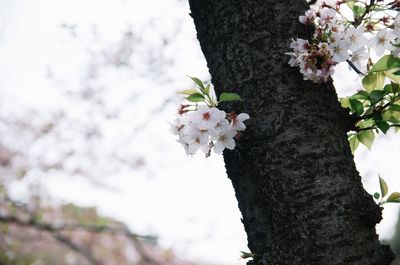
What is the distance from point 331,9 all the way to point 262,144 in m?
0.40

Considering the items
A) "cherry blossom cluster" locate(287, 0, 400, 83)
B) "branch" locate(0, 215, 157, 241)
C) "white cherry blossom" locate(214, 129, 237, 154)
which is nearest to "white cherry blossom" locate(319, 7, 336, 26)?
"cherry blossom cluster" locate(287, 0, 400, 83)

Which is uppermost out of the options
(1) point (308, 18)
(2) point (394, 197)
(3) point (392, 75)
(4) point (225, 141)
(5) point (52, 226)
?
(5) point (52, 226)

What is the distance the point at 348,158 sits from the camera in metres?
0.88

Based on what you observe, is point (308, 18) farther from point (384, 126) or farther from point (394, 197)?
point (394, 197)

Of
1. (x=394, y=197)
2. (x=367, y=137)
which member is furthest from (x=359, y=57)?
(x=394, y=197)

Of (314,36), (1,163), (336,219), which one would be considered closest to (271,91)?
(314,36)

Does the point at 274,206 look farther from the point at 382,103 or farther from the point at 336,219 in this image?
the point at 382,103

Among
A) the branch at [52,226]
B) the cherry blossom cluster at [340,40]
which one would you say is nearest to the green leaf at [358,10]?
the cherry blossom cluster at [340,40]

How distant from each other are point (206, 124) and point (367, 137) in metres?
0.46

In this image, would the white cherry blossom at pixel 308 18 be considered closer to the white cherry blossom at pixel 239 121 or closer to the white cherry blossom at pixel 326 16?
the white cherry blossom at pixel 326 16

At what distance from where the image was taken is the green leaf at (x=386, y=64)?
3.23ft

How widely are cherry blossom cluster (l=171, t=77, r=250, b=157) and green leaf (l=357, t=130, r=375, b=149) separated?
1.30ft

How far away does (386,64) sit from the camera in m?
0.99

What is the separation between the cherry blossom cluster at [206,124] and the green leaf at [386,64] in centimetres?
38
